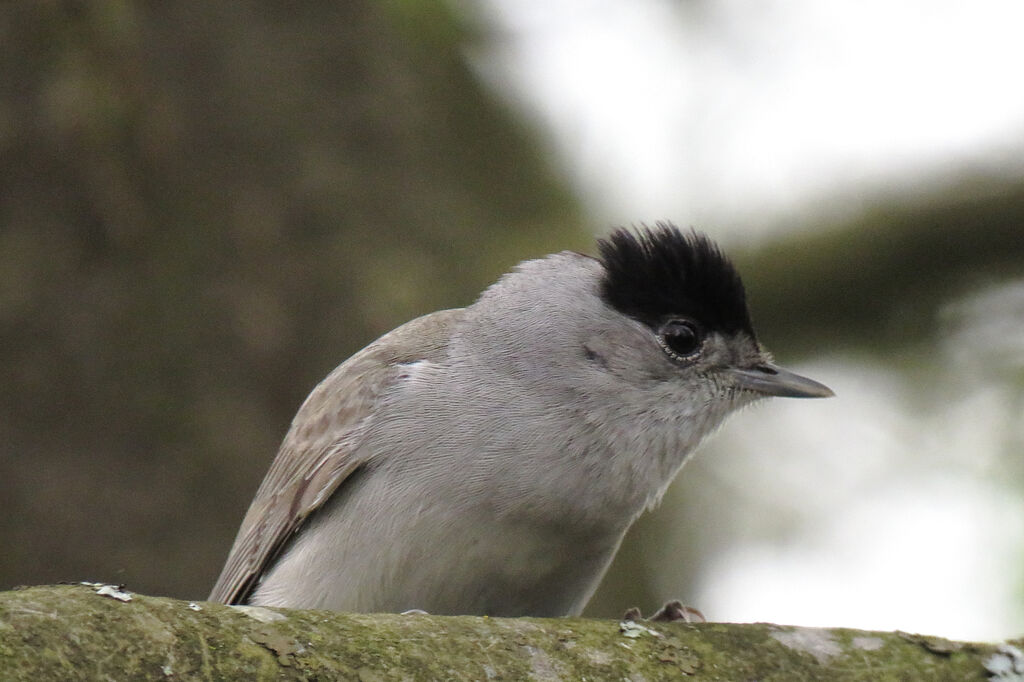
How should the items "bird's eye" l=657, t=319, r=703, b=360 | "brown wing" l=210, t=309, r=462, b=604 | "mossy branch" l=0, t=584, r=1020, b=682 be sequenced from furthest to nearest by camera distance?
"bird's eye" l=657, t=319, r=703, b=360 → "brown wing" l=210, t=309, r=462, b=604 → "mossy branch" l=0, t=584, r=1020, b=682

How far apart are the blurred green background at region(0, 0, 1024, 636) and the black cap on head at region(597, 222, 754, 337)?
165 cm

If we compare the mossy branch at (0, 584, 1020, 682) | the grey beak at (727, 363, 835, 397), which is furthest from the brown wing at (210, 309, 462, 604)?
the mossy branch at (0, 584, 1020, 682)

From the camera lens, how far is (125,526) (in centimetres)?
539

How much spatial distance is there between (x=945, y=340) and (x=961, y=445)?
86cm

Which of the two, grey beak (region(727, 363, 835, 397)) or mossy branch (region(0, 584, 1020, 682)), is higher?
grey beak (region(727, 363, 835, 397))

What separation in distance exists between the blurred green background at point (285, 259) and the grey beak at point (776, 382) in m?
1.50

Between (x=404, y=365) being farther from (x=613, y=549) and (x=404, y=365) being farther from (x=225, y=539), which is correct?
(x=225, y=539)

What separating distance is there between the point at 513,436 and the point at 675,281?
1.08 meters

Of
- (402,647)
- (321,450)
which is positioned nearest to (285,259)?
(321,450)

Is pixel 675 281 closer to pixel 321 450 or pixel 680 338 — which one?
pixel 680 338

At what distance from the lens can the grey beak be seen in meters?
4.69

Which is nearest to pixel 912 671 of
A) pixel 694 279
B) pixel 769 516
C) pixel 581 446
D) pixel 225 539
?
pixel 581 446

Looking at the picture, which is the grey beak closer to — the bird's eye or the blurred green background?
the bird's eye

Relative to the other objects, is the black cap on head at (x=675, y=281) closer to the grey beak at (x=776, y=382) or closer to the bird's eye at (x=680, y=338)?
the bird's eye at (x=680, y=338)
